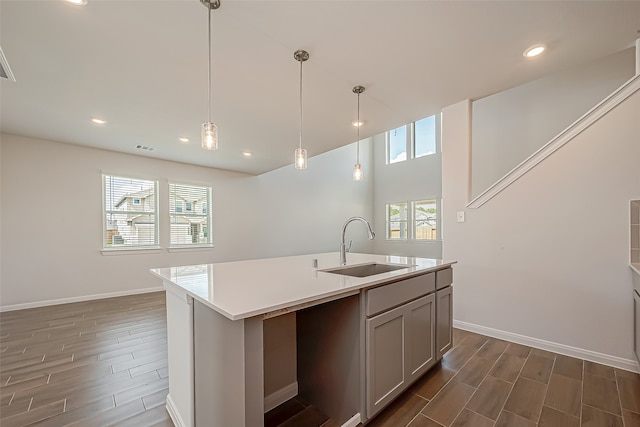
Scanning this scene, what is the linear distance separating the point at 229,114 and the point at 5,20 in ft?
5.70

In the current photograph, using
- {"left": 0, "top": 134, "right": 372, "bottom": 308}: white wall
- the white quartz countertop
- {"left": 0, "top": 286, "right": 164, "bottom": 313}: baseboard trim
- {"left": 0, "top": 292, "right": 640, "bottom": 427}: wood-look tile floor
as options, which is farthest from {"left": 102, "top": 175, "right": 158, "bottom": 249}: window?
the white quartz countertop

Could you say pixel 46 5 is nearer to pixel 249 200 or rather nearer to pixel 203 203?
pixel 203 203

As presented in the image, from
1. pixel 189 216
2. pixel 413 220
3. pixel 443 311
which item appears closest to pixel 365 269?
pixel 443 311

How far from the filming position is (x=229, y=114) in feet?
10.4

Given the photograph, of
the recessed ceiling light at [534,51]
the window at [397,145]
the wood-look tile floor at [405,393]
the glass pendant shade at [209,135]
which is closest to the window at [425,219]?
the window at [397,145]

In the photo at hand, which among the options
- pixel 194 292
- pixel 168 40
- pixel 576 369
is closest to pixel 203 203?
pixel 168 40

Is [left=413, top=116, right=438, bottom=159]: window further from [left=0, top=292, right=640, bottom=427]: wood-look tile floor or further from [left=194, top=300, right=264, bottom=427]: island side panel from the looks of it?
[left=194, top=300, right=264, bottom=427]: island side panel

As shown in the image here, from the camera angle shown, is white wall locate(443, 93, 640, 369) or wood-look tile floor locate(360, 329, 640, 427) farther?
white wall locate(443, 93, 640, 369)

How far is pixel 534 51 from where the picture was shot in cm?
216

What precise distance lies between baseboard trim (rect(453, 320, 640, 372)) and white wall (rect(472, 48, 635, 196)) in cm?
283

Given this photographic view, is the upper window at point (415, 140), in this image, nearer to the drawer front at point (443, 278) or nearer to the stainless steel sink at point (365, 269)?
the drawer front at point (443, 278)

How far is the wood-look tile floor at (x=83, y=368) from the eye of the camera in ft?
5.49

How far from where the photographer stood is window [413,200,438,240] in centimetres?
718

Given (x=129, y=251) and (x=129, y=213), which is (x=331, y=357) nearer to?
(x=129, y=251)
